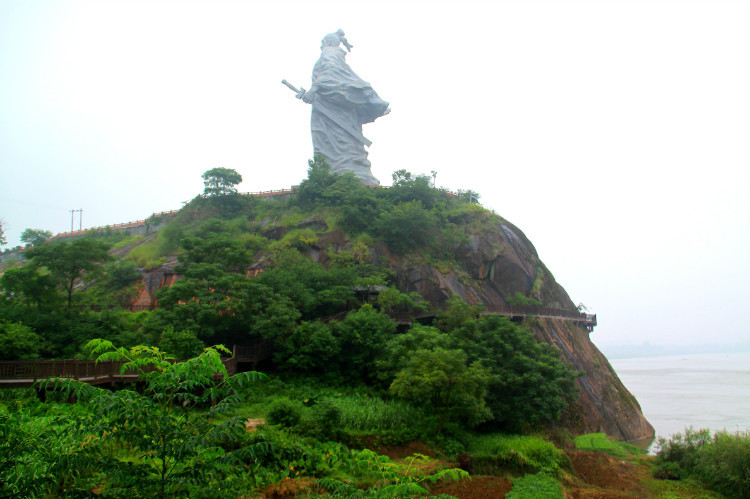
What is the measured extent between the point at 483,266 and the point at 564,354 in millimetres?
8040

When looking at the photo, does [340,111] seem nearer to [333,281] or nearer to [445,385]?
[333,281]

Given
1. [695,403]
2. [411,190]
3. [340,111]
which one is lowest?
[695,403]

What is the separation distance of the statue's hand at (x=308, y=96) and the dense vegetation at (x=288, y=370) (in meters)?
15.6

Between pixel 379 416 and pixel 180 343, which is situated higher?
pixel 180 343

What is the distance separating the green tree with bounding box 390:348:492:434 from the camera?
1714 centimetres

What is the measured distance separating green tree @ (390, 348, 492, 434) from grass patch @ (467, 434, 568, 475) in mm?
935

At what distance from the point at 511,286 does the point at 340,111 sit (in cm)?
2141

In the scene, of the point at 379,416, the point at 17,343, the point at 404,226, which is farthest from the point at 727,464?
the point at 17,343

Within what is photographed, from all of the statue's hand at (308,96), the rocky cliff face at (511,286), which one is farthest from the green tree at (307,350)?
the statue's hand at (308,96)

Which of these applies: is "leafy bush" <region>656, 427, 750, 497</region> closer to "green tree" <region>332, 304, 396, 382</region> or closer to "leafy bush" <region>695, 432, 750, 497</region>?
"leafy bush" <region>695, 432, 750, 497</region>

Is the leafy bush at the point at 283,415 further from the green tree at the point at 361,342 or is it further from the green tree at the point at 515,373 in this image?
the green tree at the point at 515,373

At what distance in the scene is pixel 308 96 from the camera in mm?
45906

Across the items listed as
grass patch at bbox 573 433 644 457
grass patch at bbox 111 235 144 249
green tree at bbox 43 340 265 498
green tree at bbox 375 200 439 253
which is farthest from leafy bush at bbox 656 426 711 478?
grass patch at bbox 111 235 144 249

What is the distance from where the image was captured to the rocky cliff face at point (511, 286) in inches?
1146
